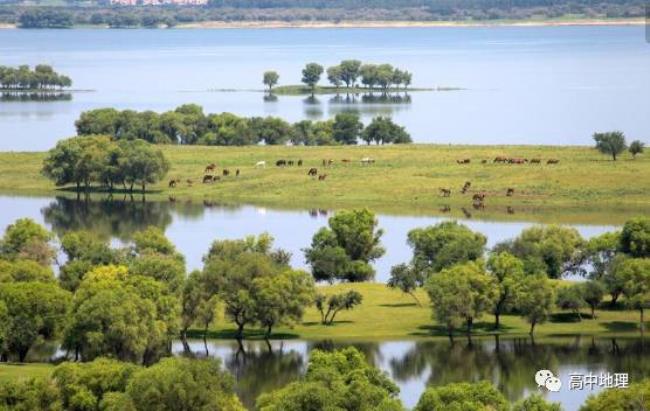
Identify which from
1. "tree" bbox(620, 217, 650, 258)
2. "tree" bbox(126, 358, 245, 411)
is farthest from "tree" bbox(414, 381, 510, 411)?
"tree" bbox(620, 217, 650, 258)

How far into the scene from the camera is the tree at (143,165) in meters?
88.9

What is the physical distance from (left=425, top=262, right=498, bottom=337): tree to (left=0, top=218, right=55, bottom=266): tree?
14.4m

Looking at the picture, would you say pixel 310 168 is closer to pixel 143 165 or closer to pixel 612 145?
pixel 143 165

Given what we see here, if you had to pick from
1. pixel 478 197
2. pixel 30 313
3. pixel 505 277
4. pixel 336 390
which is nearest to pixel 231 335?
pixel 30 313

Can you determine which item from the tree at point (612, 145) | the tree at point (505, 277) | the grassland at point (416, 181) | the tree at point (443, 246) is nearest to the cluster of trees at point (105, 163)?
the grassland at point (416, 181)

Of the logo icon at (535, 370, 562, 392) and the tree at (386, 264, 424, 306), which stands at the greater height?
the tree at (386, 264, 424, 306)

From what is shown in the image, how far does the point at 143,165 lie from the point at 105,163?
2.39m

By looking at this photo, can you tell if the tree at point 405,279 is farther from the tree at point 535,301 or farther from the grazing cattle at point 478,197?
the grazing cattle at point 478,197

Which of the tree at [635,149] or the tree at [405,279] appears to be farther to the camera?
→ the tree at [635,149]

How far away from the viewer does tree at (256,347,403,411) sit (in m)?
38.6

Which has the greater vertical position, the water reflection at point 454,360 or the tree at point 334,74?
the tree at point 334,74

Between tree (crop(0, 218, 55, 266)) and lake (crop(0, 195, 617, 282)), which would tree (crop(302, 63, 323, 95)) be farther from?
tree (crop(0, 218, 55, 266))

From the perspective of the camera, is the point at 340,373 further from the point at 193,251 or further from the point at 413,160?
the point at 413,160

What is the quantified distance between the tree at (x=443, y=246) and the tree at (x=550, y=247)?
1.28 m
